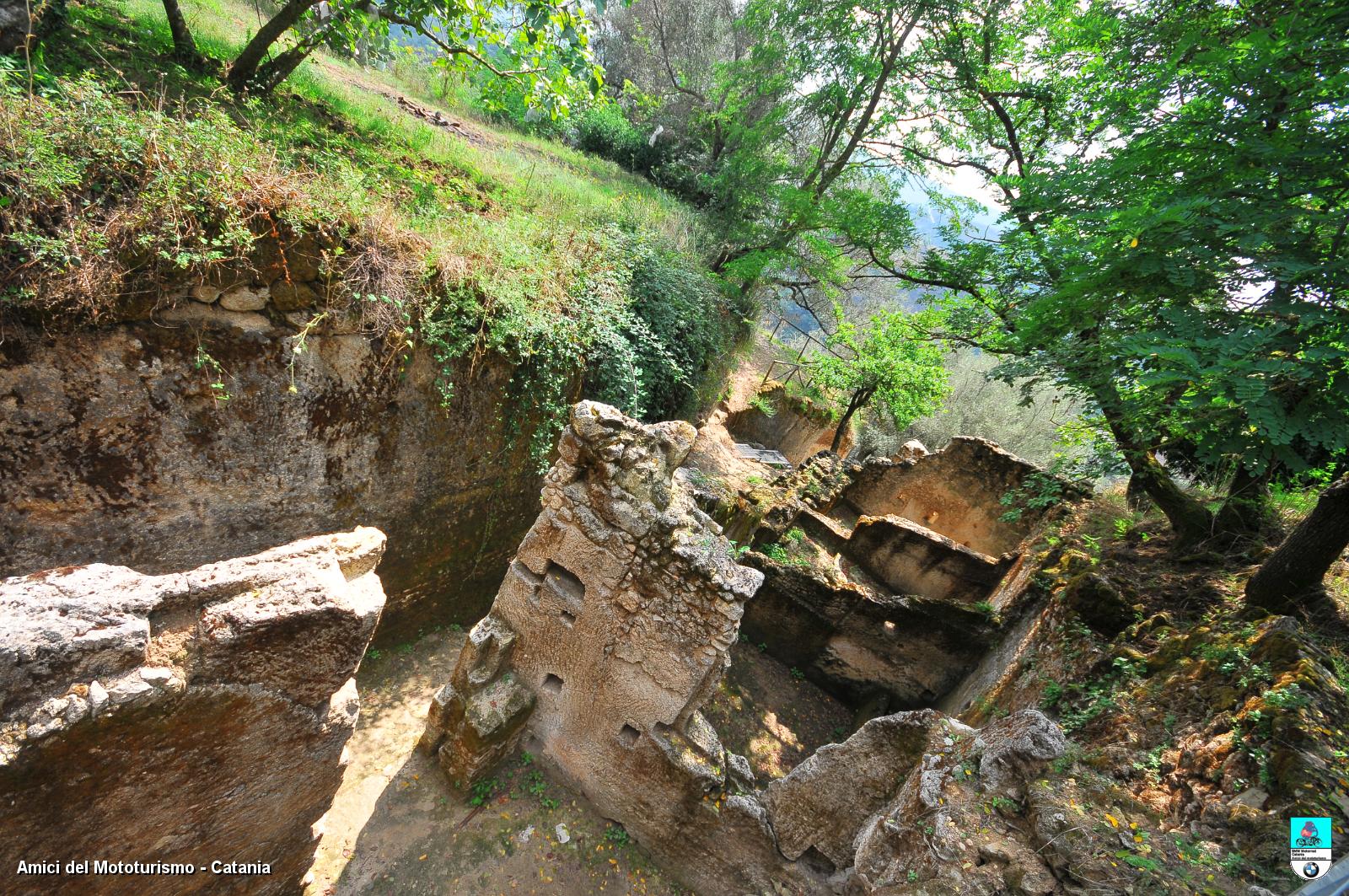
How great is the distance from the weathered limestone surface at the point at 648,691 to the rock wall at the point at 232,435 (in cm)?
222

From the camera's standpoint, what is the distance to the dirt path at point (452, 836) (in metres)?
4.50

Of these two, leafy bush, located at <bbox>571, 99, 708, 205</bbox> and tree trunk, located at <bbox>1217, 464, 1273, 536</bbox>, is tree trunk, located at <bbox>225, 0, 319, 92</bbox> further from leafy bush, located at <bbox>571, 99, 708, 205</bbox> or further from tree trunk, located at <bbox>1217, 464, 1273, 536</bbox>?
tree trunk, located at <bbox>1217, 464, 1273, 536</bbox>

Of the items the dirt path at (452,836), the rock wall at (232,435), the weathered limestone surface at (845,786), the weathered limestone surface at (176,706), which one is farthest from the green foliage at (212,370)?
the weathered limestone surface at (845,786)

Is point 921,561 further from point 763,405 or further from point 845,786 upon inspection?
point 763,405

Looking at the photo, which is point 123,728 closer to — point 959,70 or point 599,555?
point 599,555

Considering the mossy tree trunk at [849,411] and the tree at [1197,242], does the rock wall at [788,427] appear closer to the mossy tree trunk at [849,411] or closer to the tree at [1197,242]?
the mossy tree trunk at [849,411]

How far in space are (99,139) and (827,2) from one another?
1192 cm

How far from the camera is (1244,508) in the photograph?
5293mm

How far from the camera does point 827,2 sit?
402 inches

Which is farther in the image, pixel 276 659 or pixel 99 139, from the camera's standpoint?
pixel 99 139

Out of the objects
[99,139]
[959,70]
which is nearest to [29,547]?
[99,139]

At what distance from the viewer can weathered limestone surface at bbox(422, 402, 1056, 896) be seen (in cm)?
420

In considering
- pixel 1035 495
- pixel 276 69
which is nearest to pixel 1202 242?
pixel 1035 495

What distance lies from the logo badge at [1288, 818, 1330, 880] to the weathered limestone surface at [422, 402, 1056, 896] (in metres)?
1.51
